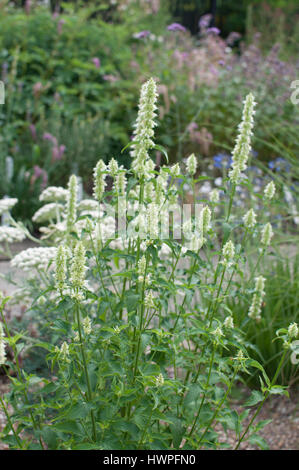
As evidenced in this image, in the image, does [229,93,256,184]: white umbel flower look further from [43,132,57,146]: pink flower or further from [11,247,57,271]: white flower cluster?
[43,132,57,146]: pink flower

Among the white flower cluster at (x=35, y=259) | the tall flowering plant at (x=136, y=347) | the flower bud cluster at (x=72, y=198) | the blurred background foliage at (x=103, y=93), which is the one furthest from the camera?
the blurred background foliage at (x=103, y=93)

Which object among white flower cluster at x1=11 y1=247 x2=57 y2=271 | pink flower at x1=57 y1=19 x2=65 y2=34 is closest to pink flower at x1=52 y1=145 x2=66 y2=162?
pink flower at x1=57 y1=19 x2=65 y2=34

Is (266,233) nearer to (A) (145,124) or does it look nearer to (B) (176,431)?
(A) (145,124)

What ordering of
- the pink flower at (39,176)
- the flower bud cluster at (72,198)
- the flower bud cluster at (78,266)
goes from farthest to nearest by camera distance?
the pink flower at (39,176) → the flower bud cluster at (72,198) → the flower bud cluster at (78,266)

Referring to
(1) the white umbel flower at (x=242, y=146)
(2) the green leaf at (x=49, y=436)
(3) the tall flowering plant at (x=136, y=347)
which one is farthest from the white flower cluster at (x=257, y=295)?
(2) the green leaf at (x=49, y=436)

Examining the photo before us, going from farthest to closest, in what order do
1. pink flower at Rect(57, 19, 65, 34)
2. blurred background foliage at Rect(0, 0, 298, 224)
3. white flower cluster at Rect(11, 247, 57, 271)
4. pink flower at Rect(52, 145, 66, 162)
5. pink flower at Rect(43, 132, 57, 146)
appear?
pink flower at Rect(57, 19, 65, 34) < blurred background foliage at Rect(0, 0, 298, 224) < pink flower at Rect(43, 132, 57, 146) < pink flower at Rect(52, 145, 66, 162) < white flower cluster at Rect(11, 247, 57, 271)

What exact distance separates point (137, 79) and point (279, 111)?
5.70ft

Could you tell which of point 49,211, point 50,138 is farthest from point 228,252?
point 50,138

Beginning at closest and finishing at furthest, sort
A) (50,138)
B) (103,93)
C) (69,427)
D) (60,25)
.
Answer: (69,427) → (50,138) → (60,25) → (103,93)

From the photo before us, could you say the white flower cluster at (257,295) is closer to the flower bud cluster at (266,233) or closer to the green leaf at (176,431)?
the flower bud cluster at (266,233)

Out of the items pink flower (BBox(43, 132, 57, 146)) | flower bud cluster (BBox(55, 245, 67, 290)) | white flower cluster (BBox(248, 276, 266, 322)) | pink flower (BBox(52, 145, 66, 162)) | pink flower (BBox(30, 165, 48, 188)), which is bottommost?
white flower cluster (BBox(248, 276, 266, 322))

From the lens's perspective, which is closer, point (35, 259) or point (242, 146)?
point (242, 146)

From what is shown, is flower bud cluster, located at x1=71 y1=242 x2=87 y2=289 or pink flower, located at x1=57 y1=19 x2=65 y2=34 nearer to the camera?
flower bud cluster, located at x1=71 y1=242 x2=87 y2=289
